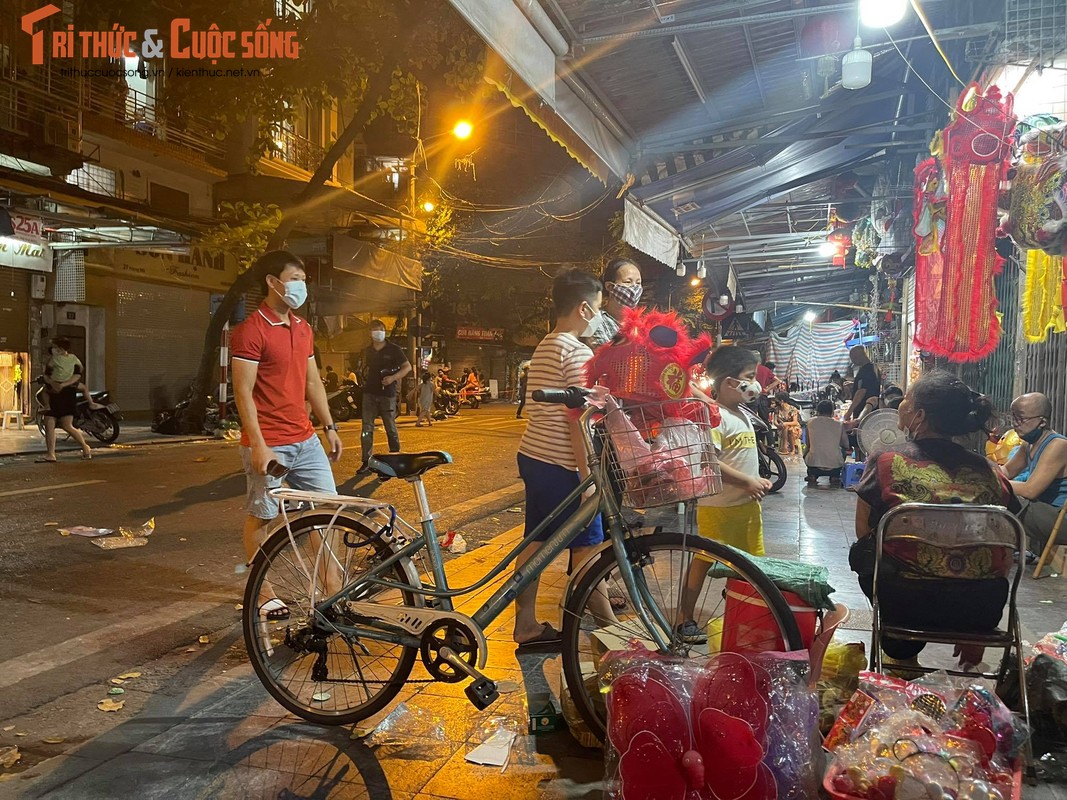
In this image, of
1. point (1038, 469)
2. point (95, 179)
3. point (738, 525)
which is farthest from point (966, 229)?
point (95, 179)

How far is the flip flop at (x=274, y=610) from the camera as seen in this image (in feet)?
10.9

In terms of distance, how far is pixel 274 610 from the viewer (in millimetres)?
3340

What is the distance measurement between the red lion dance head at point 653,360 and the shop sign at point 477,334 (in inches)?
1471

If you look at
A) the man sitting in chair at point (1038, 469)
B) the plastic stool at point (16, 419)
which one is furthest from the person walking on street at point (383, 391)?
the plastic stool at point (16, 419)

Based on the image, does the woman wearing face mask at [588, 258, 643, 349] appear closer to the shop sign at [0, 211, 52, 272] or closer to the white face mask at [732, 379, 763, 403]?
the white face mask at [732, 379, 763, 403]

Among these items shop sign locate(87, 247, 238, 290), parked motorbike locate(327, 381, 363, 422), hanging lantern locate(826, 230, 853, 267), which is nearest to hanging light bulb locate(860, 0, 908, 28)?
hanging lantern locate(826, 230, 853, 267)

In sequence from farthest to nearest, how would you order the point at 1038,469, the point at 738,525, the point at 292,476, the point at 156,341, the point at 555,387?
the point at 156,341 < the point at 1038,469 < the point at 292,476 < the point at 738,525 < the point at 555,387

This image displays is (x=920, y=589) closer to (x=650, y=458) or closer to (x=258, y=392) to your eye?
(x=650, y=458)

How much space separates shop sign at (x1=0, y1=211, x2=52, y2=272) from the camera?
13.3 m

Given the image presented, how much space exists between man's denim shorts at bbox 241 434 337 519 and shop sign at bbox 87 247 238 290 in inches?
603

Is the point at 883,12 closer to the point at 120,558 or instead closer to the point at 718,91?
the point at 718,91

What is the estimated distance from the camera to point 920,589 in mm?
2930

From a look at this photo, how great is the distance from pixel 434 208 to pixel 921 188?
19.8 metres

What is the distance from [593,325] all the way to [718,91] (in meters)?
3.62
